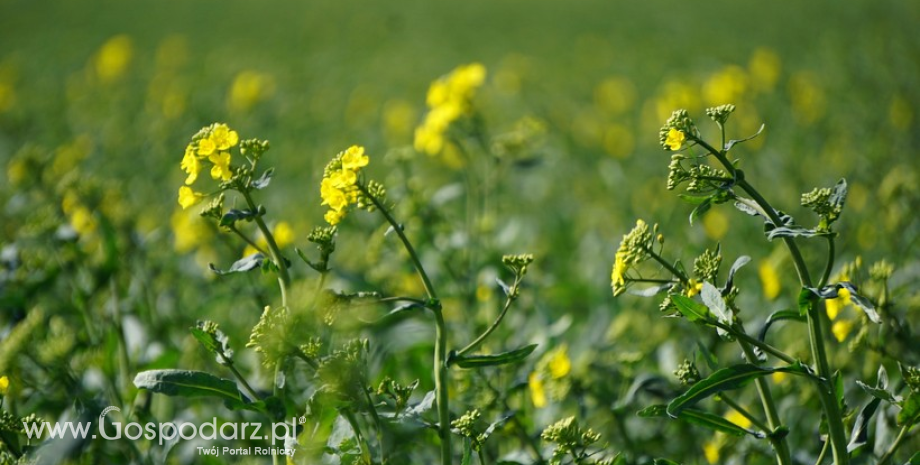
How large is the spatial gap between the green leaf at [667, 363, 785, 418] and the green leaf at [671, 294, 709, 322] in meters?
0.10

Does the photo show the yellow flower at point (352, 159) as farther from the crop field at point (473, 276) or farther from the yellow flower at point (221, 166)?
the yellow flower at point (221, 166)

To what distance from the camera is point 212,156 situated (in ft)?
5.50

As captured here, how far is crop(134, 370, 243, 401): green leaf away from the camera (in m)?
1.62

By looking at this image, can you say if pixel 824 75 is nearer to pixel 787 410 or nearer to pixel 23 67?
pixel 787 410

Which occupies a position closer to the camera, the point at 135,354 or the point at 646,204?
the point at 135,354

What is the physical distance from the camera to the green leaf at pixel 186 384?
1.62 metres

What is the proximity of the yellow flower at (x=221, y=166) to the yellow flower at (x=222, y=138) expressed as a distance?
0.02 m

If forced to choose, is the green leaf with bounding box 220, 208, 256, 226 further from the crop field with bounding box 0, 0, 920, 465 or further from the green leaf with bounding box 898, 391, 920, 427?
the green leaf with bounding box 898, 391, 920, 427

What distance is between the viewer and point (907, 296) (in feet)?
7.93

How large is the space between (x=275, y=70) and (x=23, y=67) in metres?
3.25

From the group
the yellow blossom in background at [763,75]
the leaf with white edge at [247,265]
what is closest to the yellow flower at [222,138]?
the leaf with white edge at [247,265]

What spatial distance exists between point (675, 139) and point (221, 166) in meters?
0.86

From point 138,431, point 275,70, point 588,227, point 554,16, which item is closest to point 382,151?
point 588,227

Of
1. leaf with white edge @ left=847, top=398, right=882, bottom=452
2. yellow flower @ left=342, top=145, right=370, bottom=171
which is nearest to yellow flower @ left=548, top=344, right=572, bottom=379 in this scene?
leaf with white edge @ left=847, top=398, right=882, bottom=452
